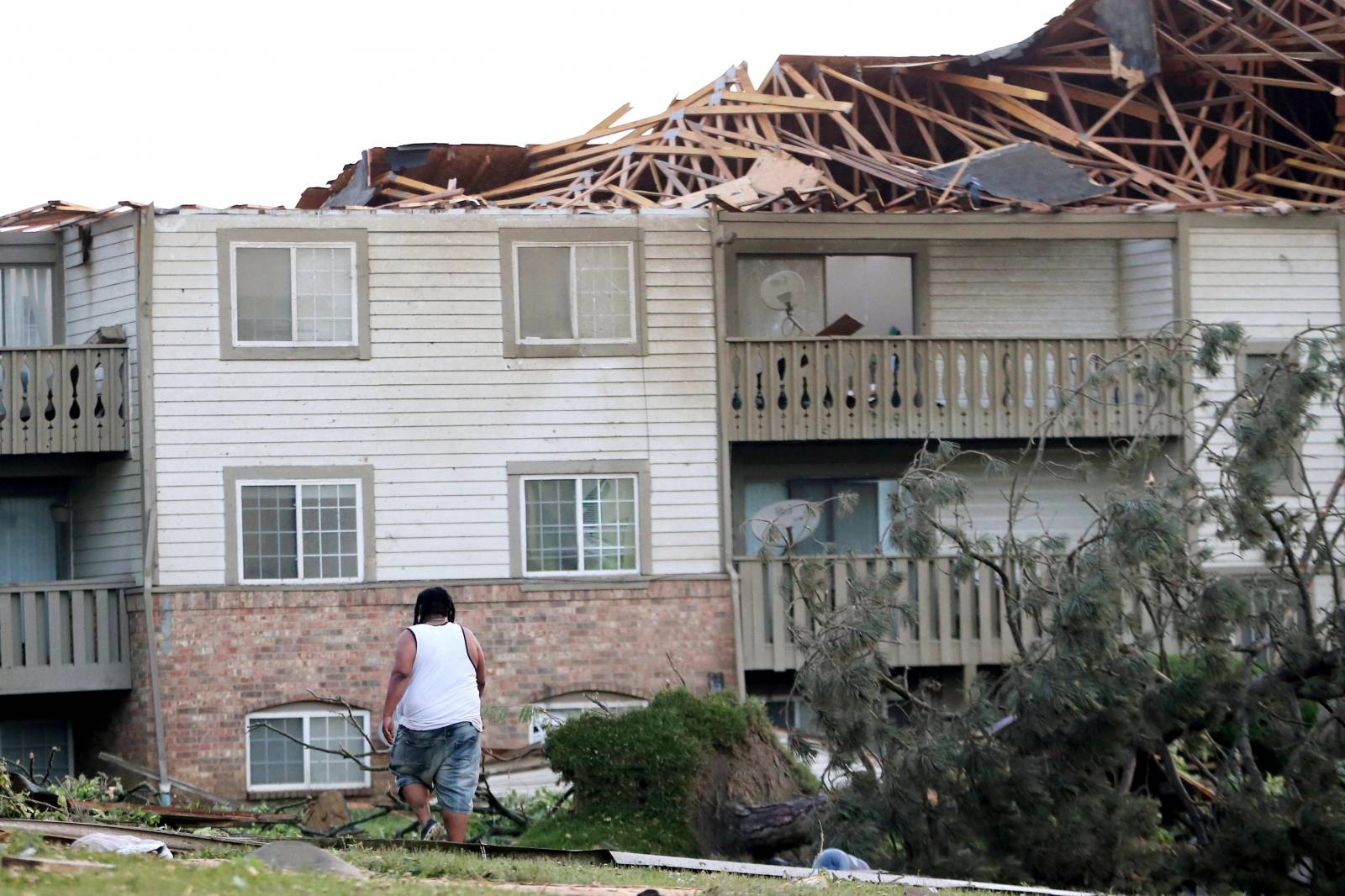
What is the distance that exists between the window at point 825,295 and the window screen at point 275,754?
706 cm

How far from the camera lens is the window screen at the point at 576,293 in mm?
21938

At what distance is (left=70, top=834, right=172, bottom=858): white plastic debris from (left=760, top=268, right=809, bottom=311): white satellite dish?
14.6m

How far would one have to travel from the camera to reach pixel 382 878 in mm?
8758

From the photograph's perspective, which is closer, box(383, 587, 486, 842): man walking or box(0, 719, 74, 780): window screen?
box(383, 587, 486, 842): man walking

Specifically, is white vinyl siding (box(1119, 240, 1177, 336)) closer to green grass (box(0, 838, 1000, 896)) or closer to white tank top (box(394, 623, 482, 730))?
white tank top (box(394, 623, 482, 730))

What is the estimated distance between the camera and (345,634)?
2100 cm

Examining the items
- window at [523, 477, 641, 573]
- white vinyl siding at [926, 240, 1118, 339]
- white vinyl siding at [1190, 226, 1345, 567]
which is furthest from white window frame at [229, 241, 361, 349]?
white vinyl siding at [1190, 226, 1345, 567]

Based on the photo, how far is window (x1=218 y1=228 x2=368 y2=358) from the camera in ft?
70.0

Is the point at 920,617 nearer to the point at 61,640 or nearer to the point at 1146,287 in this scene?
the point at 1146,287

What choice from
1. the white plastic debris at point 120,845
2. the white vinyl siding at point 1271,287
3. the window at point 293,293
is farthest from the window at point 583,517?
the white plastic debris at point 120,845

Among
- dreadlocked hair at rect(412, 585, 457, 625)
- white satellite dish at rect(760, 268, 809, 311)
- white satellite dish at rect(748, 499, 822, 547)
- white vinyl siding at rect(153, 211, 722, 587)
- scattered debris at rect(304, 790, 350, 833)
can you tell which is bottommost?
scattered debris at rect(304, 790, 350, 833)

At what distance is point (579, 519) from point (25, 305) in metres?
7.06

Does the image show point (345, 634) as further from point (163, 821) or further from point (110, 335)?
point (163, 821)

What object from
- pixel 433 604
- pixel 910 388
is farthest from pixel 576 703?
pixel 433 604
